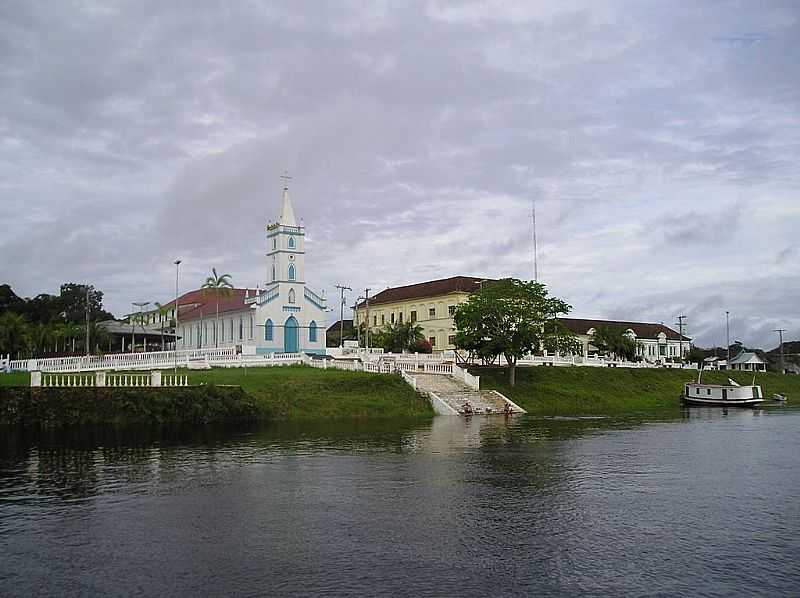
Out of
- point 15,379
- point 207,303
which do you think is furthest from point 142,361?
point 207,303

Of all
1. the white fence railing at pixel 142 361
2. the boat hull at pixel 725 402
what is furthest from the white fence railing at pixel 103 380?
the boat hull at pixel 725 402

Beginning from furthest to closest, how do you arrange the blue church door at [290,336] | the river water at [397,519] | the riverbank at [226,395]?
the blue church door at [290,336] < the riverbank at [226,395] < the river water at [397,519]

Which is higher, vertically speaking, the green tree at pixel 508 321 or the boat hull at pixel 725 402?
the green tree at pixel 508 321

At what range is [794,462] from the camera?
2675cm

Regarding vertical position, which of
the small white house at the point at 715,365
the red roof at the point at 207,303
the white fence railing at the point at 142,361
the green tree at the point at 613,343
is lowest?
the small white house at the point at 715,365

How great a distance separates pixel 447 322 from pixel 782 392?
3722 cm

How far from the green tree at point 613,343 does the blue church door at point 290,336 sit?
→ 129 feet

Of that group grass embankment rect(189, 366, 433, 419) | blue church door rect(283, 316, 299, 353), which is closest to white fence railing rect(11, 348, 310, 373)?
grass embankment rect(189, 366, 433, 419)

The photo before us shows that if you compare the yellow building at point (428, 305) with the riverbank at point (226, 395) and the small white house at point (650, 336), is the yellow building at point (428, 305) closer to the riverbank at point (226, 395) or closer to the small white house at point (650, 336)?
the small white house at point (650, 336)

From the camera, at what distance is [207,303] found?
80.0 metres

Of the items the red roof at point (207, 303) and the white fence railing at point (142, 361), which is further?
the red roof at point (207, 303)

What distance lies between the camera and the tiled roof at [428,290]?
9550cm

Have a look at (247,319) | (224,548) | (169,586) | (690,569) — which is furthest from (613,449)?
(247,319)

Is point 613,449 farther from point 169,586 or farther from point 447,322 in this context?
point 447,322
